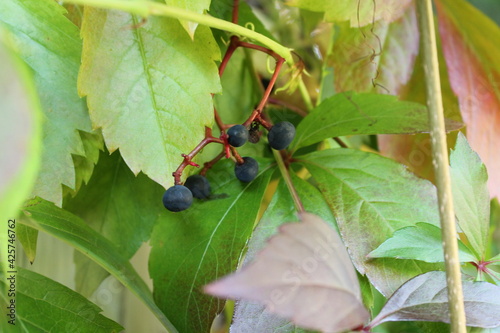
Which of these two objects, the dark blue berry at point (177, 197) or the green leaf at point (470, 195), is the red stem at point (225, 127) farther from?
the green leaf at point (470, 195)

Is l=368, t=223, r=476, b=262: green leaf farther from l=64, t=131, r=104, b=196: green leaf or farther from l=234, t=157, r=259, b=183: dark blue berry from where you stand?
l=64, t=131, r=104, b=196: green leaf

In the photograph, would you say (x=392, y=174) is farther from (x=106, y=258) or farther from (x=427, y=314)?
(x=106, y=258)

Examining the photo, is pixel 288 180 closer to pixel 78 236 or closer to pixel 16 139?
pixel 78 236

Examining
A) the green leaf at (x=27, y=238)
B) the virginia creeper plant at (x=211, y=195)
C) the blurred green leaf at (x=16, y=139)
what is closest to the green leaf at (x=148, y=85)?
the virginia creeper plant at (x=211, y=195)

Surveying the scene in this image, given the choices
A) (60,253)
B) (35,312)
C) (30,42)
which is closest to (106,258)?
(35,312)

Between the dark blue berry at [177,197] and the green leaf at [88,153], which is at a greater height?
the green leaf at [88,153]
